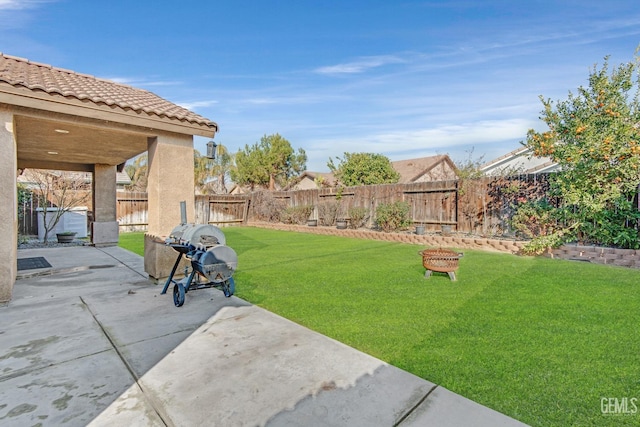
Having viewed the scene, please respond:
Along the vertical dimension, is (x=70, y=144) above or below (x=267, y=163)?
below

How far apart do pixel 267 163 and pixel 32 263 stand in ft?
77.5

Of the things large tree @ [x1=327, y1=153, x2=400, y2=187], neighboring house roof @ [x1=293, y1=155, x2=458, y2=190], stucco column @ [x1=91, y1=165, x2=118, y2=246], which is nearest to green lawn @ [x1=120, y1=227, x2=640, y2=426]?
stucco column @ [x1=91, y1=165, x2=118, y2=246]

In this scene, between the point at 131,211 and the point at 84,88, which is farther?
the point at 131,211

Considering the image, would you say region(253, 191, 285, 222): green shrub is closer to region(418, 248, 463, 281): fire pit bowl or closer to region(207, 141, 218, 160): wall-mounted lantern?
region(207, 141, 218, 160): wall-mounted lantern

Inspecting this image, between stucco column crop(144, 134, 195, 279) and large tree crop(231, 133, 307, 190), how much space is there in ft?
79.9

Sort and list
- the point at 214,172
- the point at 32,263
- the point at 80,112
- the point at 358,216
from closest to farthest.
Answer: the point at 80,112
the point at 32,263
the point at 358,216
the point at 214,172

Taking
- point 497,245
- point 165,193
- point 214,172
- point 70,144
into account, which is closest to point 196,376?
point 165,193

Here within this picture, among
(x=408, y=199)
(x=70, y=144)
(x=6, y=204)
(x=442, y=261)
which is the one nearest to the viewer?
(x=6, y=204)

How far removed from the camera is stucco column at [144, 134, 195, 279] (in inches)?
235

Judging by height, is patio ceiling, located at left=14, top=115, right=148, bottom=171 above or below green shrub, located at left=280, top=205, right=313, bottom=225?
above

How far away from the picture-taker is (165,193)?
6.11 meters

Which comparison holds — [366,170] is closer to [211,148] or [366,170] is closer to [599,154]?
[211,148]

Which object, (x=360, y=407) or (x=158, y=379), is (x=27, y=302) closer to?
(x=158, y=379)

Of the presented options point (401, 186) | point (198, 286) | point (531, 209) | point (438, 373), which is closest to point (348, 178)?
point (401, 186)
